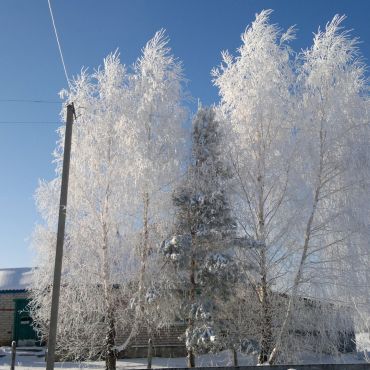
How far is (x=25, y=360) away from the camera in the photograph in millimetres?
20859

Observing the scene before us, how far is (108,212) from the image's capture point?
15406 mm

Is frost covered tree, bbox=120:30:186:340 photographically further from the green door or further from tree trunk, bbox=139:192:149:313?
the green door

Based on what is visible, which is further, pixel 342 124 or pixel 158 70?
pixel 158 70

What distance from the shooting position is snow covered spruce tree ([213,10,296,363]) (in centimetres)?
1513

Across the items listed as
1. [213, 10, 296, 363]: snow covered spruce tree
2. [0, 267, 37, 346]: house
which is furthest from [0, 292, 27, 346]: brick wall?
[213, 10, 296, 363]: snow covered spruce tree

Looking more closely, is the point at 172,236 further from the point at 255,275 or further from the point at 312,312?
the point at 312,312

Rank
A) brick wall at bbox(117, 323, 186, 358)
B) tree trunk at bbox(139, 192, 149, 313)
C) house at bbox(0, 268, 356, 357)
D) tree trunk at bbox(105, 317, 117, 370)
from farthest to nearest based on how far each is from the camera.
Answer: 1. brick wall at bbox(117, 323, 186, 358)
2. tree trunk at bbox(105, 317, 117, 370)
3. tree trunk at bbox(139, 192, 149, 313)
4. house at bbox(0, 268, 356, 357)

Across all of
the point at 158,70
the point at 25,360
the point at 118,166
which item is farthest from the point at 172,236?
the point at 25,360

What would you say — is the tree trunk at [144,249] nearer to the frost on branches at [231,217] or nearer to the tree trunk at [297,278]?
the frost on branches at [231,217]

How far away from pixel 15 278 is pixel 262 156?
62.4 feet

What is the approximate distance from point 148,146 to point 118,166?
45.3 inches

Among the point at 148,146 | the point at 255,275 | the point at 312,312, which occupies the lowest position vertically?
the point at 312,312

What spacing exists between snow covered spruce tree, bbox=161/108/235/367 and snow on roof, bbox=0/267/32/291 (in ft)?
44.4

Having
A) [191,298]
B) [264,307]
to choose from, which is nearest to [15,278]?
[191,298]
